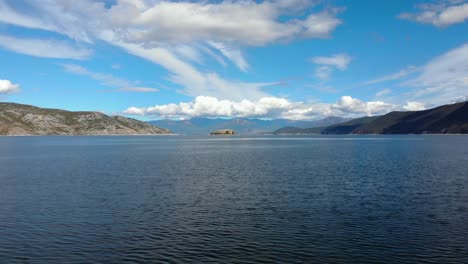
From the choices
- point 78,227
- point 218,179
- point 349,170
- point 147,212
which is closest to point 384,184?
point 349,170

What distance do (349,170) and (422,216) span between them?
52.0 m

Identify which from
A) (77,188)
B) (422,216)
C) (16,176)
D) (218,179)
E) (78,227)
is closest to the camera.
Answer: (78,227)

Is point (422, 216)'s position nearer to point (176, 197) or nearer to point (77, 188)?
point (176, 197)

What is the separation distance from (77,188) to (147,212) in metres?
27.6

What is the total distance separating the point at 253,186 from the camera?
72.3 meters

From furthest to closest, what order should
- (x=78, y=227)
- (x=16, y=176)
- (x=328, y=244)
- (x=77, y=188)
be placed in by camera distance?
1. (x=16, y=176)
2. (x=77, y=188)
3. (x=78, y=227)
4. (x=328, y=244)

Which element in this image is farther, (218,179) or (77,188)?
(218,179)

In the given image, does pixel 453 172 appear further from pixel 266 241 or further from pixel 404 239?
pixel 266 241

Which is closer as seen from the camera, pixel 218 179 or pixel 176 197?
pixel 176 197

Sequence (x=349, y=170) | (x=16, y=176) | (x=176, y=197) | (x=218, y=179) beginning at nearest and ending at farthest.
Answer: (x=176, y=197) → (x=218, y=179) → (x=16, y=176) → (x=349, y=170)

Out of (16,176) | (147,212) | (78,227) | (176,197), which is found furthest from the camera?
(16,176)

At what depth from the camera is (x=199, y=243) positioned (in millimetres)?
37000

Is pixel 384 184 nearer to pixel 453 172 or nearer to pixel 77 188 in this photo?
pixel 453 172

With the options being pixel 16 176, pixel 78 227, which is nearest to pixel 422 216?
pixel 78 227
